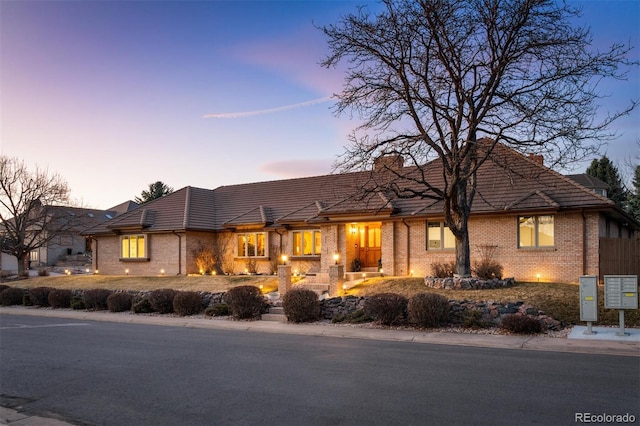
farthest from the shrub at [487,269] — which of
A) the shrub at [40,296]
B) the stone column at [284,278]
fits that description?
the shrub at [40,296]

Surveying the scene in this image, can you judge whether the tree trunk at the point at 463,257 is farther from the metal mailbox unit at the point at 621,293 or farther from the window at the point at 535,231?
the metal mailbox unit at the point at 621,293

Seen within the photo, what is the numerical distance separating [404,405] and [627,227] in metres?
27.8

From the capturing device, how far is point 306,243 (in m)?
29.2

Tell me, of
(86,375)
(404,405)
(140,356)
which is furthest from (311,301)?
(404,405)

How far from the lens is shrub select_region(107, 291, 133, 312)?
76.3 ft

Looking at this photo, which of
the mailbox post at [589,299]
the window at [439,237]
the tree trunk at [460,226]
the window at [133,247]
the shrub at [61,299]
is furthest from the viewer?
the window at [133,247]

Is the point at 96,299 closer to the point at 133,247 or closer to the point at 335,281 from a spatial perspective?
the point at 133,247

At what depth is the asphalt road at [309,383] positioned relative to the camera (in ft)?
23.1

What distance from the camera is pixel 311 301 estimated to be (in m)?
17.8

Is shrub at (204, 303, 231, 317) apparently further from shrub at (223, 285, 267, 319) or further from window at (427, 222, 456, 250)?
window at (427, 222, 456, 250)

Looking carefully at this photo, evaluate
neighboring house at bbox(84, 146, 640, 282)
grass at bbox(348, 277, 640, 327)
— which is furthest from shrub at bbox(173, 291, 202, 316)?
neighboring house at bbox(84, 146, 640, 282)

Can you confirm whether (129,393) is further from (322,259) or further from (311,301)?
(322,259)

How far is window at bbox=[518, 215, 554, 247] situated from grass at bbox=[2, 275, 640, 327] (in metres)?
3.52

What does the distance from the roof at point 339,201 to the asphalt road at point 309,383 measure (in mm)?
8781
